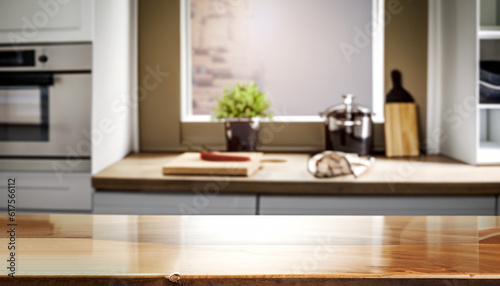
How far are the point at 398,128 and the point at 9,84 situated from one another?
164cm

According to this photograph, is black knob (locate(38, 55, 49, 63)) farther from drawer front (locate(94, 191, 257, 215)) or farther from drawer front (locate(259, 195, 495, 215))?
drawer front (locate(259, 195, 495, 215))

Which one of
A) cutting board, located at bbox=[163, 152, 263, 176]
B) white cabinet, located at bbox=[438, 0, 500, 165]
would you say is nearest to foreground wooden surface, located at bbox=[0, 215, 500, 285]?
cutting board, located at bbox=[163, 152, 263, 176]

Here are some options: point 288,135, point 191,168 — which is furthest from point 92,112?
point 288,135

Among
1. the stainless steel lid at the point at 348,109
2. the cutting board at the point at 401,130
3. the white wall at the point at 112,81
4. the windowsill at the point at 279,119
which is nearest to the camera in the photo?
the white wall at the point at 112,81

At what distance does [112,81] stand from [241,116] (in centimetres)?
56

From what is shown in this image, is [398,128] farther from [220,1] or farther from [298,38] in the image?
[220,1]

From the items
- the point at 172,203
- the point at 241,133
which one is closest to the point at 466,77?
the point at 241,133

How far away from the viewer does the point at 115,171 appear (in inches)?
79.4

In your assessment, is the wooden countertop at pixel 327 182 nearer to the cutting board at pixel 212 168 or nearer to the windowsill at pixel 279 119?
the cutting board at pixel 212 168

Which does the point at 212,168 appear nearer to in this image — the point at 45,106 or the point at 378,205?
the point at 378,205

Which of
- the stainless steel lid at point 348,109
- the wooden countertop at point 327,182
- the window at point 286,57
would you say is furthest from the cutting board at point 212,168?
the window at point 286,57

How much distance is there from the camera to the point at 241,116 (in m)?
2.30

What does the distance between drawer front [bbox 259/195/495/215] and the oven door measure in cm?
78

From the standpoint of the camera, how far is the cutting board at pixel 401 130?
2398 millimetres
